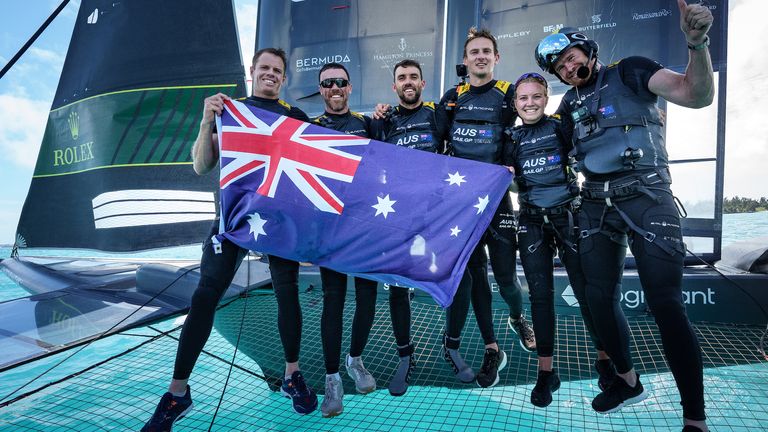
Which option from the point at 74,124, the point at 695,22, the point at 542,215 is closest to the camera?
the point at 695,22

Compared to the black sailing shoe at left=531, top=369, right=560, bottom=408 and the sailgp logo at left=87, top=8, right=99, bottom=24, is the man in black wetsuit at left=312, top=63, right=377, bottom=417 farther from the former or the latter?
the sailgp logo at left=87, top=8, right=99, bottom=24

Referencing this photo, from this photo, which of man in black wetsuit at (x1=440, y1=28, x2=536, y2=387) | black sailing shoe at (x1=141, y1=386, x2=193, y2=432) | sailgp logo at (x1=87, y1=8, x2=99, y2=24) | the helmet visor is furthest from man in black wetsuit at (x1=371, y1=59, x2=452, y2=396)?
sailgp logo at (x1=87, y1=8, x2=99, y2=24)

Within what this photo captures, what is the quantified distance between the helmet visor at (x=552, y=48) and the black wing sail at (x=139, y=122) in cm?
483

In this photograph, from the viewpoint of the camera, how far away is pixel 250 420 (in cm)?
221

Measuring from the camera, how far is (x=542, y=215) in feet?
6.80

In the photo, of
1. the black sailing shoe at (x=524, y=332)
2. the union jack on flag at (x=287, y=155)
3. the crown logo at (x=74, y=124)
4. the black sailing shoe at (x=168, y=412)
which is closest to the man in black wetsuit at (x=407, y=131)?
the union jack on flag at (x=287, y=155)

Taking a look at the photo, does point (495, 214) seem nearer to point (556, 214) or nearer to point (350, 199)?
point (556, 214)

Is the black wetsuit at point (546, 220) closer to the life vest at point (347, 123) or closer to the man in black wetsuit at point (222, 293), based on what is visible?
the life vest at point (347, 123)

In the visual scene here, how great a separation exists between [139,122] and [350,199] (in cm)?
482

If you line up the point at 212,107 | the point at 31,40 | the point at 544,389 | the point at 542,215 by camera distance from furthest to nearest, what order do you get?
the point at 31,40 < the point at 212,107 < the point at 542,215 < the point at 544,389

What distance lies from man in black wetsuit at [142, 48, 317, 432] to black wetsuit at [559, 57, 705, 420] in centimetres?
154

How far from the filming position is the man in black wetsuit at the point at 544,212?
78.2 inches

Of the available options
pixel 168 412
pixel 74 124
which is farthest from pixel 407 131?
pixel 74 124

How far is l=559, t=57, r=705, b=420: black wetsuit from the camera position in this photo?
156 centimetres
